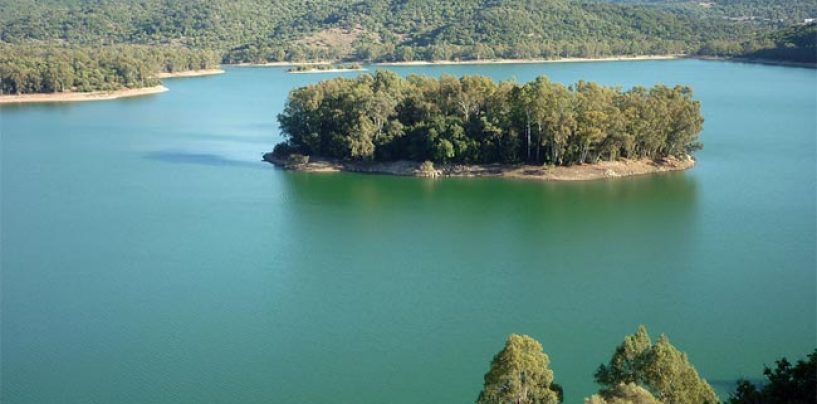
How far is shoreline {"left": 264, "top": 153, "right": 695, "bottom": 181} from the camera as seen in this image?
140 feet

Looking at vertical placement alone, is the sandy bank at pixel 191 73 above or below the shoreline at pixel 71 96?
above

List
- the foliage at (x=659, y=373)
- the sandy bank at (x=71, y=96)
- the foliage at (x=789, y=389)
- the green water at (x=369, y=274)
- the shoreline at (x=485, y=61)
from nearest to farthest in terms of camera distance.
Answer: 1. the foliage at (x=789, y=389)
2. the foliage at (x=659, y=373)
3. the green water at (x=369, y=274)
4. the sandy bank at (x=71, y=96)
5. the shoreline at (x=485, y=61)

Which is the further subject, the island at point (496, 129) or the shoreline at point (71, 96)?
the shoreline at point (71, 96)

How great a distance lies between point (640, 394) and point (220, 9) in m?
143

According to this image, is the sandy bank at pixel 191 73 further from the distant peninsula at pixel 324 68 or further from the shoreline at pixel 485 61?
the shoreline at pixel 485 61

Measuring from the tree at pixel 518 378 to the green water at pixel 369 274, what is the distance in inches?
202

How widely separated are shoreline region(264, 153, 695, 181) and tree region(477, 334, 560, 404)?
2830 cm

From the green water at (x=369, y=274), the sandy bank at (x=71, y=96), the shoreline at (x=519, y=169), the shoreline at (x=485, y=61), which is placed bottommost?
the green water at (x=369, y=274)

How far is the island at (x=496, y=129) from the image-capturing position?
139ft

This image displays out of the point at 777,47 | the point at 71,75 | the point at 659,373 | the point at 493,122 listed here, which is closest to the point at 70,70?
the point at 71,75

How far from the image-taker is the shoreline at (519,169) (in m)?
42.6

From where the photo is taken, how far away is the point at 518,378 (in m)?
14.3

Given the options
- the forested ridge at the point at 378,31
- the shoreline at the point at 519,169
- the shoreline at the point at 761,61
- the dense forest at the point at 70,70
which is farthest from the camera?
the forested ridge at the point at 378,31

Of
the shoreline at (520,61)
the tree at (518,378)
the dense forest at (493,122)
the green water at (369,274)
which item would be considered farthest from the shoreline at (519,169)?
the shoreline at (520,61)
